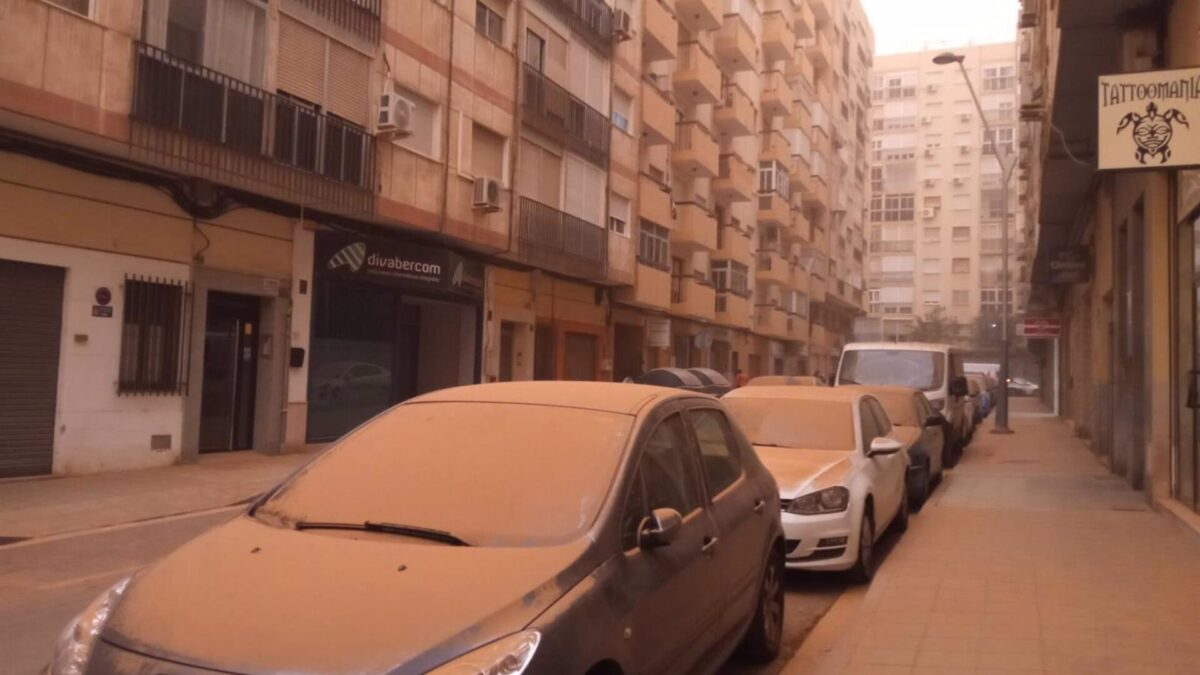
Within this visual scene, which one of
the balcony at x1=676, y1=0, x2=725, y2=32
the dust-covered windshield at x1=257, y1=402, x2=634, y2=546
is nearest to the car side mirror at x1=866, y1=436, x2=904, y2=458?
the dust-covered windshield at x1=257, y1=402, x2=634, y2=546

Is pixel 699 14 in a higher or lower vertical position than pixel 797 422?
higher

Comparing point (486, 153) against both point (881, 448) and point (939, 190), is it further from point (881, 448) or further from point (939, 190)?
point (939, 190)

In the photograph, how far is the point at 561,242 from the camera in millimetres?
23219

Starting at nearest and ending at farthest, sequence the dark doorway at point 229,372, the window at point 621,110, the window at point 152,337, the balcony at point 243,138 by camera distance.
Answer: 1. the balcony at point 243,138
2. the window at point 152,337
3. the dark doorway at point 229,372
4. the window at point 621,110

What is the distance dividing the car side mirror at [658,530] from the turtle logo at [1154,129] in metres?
6.29

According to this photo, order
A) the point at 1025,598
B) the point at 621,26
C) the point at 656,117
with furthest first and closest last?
1. the point at 656,117
2. the point at 621,26
3. the point at 1025,598

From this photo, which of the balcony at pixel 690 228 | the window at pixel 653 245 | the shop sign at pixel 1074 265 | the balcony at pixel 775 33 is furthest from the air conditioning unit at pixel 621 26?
the balcony at pixel 775 33

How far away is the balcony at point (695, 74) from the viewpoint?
33375 millimetres

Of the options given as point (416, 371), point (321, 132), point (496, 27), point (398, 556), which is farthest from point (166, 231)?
point (398, 556)

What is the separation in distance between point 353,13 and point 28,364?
8022mm

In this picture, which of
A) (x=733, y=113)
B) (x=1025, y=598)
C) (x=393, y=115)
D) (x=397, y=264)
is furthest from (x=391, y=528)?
(x=733, y=113)

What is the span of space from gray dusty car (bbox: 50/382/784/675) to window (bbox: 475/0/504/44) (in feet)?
56.7

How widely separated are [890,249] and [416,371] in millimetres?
68299

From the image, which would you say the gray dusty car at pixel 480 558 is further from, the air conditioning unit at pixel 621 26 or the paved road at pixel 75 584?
the air conditioning unit at pixel 621 26
